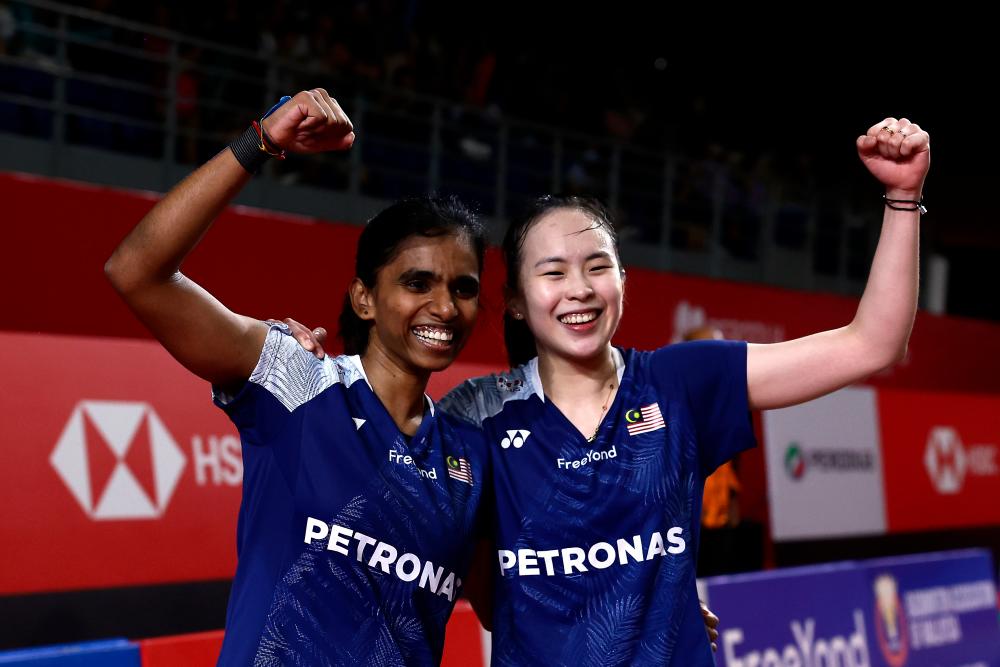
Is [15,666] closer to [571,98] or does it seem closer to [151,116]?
[151,116]

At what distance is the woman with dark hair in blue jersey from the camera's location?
1.89 m

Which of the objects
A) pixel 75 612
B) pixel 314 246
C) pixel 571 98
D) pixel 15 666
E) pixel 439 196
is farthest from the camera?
pixel 571 98

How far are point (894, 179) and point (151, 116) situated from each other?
586 centimetres

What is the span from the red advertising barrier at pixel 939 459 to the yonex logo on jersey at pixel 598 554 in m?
4.91

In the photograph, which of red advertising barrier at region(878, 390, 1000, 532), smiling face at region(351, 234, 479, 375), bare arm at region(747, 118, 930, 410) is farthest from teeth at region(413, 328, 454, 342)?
red advertising barrier at region(878, 390, 1000, 532)

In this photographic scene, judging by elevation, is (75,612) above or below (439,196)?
below

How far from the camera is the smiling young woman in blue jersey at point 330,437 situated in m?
1.67

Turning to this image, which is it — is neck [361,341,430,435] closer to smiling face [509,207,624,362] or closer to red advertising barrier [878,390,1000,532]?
smiling face [509,207,624,362]

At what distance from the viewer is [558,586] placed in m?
1.94

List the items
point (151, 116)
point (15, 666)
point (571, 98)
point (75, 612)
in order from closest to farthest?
point (15, 666) → point (75, 612) → point (151, 116) → point (571, 98)

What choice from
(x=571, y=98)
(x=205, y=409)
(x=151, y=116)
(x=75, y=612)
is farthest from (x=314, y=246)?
(x=571, y=98)

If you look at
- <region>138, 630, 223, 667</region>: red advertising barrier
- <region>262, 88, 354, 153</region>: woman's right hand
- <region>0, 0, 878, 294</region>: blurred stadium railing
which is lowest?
<region>138, 630, 223, 667</region>: red advertising barrier

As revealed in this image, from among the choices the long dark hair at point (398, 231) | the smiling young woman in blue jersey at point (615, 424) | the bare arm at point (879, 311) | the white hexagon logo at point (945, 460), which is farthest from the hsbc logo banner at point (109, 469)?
the white hexagon logo at point (945, 460)

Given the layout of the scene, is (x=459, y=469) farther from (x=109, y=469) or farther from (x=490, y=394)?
(x=109, y=469)
